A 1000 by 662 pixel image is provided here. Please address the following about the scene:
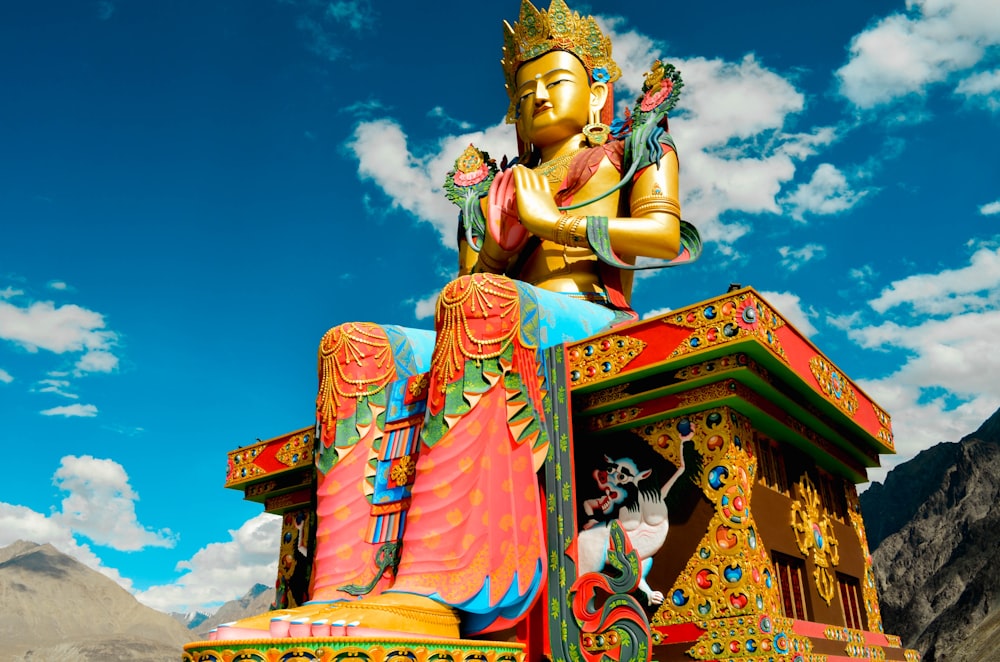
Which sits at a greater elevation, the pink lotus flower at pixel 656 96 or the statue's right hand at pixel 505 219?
the pink lotus flower at pixel 656 96

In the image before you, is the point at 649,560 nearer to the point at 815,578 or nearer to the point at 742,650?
the point at 742,650

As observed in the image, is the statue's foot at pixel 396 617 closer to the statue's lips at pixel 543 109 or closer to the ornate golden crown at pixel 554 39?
the statue's lips at pixel 543 109

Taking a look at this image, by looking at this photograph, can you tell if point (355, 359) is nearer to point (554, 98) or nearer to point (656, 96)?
point (656, 96)

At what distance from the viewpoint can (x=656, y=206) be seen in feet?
22.3

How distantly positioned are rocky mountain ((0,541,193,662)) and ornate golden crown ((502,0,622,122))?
254ft

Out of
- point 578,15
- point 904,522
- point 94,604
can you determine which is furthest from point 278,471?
point 94,604

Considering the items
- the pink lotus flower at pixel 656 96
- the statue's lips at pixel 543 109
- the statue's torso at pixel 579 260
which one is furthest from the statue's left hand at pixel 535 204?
the statue's lips at pixel 543 109

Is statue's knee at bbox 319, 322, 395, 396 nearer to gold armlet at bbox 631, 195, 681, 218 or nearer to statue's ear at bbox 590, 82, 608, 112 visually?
gold armlet at bbox 631, 195, 681, 218

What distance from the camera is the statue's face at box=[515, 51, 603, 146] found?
7977 mm

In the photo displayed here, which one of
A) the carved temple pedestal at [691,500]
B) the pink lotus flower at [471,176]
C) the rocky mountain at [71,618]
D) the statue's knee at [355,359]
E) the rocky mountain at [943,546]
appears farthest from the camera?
the rocky mountain at [71,618]

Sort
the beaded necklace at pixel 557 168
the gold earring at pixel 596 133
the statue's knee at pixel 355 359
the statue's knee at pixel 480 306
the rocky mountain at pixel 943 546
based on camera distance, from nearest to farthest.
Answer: the statue's knee at pixel 480 306
the statue's knee at pixel 355 359
the beaded necklace at pixel 557 168
the gold earring at pixel 596 133
the rocky mountain at pixel 943 546

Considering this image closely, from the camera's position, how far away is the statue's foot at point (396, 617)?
383 cm

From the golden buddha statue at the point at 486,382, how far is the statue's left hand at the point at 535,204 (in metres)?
0.01

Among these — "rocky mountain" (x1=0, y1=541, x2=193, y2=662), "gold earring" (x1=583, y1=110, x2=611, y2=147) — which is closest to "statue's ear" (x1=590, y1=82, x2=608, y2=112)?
"gold earring" (x1=583, y1=110, x2=611, y2=147)
